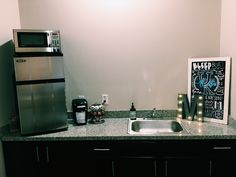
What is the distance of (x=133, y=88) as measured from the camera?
7.73 ft

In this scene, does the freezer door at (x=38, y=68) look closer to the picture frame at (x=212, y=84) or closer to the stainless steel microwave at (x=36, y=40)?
the stainless steel microwave at (x=36, y=40)

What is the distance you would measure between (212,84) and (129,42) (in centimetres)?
98

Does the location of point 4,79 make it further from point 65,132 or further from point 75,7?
point 75,7

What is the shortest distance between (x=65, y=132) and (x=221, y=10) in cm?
205

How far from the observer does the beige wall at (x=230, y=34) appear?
1.95 meters

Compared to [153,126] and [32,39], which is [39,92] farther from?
[153,126]

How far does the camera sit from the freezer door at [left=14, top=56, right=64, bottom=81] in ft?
6.07

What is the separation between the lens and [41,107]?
75.7 inches

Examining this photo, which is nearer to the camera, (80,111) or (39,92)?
(39,92)

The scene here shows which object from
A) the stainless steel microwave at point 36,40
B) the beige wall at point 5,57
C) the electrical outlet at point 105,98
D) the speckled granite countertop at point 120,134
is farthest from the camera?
the electrical outlet at point 105,98
